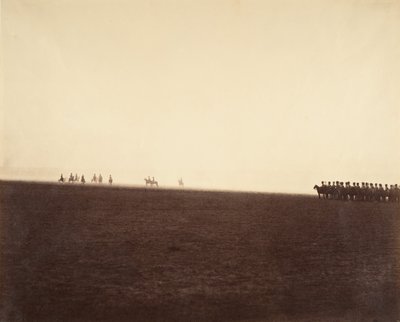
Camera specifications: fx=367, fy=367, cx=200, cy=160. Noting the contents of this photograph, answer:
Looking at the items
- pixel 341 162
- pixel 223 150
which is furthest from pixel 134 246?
pixel 341 162

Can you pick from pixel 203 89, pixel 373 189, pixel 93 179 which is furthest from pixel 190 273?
pixel 373 189

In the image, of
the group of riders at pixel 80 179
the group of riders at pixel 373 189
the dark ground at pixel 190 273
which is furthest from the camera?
the group of riders at pixel 373 189

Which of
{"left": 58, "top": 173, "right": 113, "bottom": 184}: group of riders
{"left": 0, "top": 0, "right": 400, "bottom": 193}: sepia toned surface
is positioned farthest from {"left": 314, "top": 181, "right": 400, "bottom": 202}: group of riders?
{"left": 58, "top": 173, "right": 113, "bottom": 184}: group of riders

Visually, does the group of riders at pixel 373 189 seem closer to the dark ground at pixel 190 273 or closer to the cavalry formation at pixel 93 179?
the dark ground at pixel 190 273

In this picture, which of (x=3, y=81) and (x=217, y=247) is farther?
(x=217, y=247)

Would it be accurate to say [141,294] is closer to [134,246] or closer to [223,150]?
[134,246]

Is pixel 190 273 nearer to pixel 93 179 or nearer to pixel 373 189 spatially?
pixel 93 179

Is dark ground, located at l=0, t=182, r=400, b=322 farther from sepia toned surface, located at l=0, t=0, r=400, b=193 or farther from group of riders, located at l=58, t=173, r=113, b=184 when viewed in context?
sepia toned surface, located at l=0, t=0, r=400, b=193

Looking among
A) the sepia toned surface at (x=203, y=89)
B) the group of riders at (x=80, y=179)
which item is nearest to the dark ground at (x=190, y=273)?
the group of riders at (x=80, y=179)
